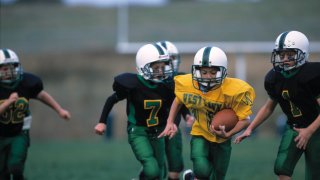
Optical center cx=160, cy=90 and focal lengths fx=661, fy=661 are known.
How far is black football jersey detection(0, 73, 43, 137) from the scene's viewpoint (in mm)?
7734

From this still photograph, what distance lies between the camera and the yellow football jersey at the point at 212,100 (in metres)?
6.67

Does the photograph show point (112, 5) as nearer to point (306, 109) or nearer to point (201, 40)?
point (201, 40)

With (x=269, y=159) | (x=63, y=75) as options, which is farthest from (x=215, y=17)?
(x=269, y=159)

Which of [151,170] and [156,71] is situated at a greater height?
[156,71]

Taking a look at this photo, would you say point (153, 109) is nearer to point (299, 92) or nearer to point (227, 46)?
point (299, 92)

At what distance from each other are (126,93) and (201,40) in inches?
489

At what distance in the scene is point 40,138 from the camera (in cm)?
2119

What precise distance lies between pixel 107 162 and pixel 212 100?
527cm

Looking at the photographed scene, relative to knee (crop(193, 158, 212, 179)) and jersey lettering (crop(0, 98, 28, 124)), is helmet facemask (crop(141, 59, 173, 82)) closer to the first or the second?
knee (crop(193, 158, 212, 179))

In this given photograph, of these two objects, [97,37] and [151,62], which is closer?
[151,62]

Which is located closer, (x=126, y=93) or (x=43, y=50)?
(x=126, y=93)

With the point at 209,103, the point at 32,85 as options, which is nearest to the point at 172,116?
the point at 209,103

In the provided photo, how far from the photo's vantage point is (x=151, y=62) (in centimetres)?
731

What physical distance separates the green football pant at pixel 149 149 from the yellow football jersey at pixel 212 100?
531 mm
